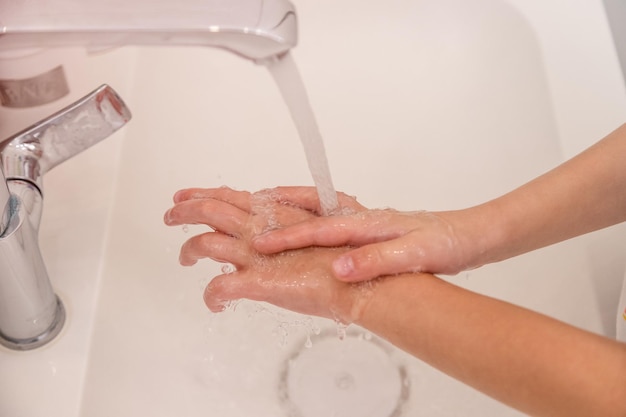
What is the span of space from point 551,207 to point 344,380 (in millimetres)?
231

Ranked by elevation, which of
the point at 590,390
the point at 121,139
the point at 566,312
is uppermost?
the point at 121,139

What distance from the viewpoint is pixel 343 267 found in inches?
19.3

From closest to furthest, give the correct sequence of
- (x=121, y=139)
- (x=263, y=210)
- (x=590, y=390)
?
(x=590, y=390) < (x=263, y=210) < (x=121, y=139)

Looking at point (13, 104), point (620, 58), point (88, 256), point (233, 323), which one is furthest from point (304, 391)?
point (620, 58)

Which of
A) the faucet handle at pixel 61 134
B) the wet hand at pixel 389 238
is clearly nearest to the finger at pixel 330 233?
the wet hand at pixel 389 238

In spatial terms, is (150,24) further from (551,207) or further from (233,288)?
(551,207)

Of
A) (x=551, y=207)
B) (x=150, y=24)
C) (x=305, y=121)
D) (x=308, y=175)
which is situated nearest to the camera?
(x=150, y=24)

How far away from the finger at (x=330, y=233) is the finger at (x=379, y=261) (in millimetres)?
23

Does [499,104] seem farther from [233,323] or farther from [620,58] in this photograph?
[233,323]

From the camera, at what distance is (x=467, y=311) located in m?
0.46

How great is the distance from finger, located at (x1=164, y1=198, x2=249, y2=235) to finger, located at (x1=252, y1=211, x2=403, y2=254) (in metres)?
0.03

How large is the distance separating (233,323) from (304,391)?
3.5 inches

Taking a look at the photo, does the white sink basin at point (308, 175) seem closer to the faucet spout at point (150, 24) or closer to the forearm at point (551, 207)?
the forearm at point (551, 207)

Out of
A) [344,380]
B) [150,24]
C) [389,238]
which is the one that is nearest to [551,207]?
[389,238]
